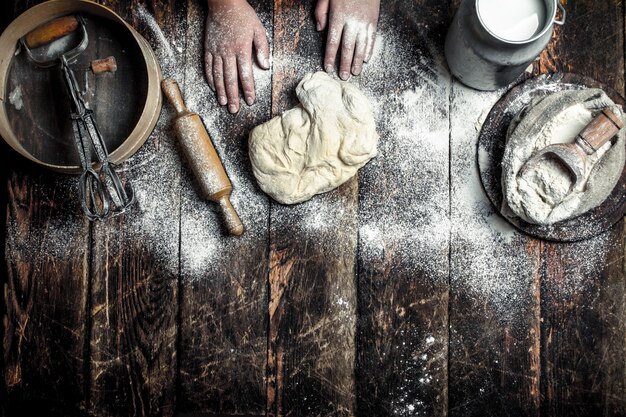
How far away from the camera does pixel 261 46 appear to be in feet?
4.44

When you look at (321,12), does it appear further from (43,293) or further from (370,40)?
(43,293)

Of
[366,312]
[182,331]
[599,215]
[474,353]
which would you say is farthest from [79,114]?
[599,215]

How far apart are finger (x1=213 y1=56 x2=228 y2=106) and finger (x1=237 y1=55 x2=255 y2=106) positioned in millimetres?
48

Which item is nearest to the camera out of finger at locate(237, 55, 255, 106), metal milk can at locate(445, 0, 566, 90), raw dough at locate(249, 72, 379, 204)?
metal milk can at locate(445, 0, 566, 90)

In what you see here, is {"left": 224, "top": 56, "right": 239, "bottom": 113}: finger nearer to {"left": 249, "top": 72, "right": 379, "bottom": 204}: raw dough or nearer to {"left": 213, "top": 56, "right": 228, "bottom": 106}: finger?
{"left": 213, "top": 56, "right": 228, "bottom": 106}: finger

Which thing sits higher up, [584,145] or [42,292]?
[584,145]

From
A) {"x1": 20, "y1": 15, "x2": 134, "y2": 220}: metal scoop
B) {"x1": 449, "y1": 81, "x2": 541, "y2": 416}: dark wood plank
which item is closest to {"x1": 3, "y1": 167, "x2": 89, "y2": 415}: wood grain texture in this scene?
{"x1": 20, "y1": 15, "x2": 134, "y2": 220}: metal scoop

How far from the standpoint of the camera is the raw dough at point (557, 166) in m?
1.20

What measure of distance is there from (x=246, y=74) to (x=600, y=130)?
867 millimetres

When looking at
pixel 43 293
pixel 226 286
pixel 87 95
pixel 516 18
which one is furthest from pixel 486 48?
pixel 43 293

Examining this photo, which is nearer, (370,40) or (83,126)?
(83,126)

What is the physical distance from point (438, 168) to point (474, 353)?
19.4 inches

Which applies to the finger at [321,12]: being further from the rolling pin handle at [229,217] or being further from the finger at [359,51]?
the rolling pin handle at [229,217]

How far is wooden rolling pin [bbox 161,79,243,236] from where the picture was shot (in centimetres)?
127
